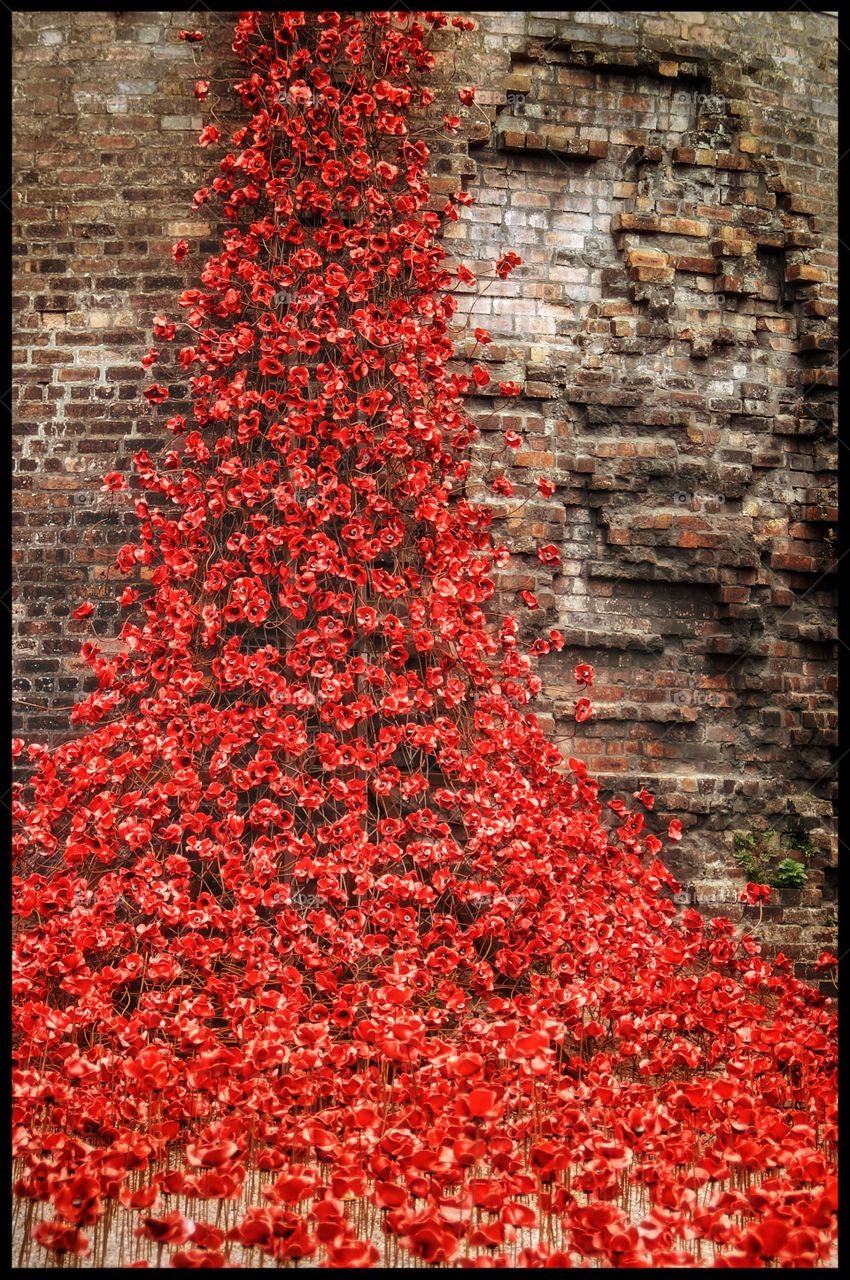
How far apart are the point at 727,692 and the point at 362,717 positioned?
Answer: 1.59 metres

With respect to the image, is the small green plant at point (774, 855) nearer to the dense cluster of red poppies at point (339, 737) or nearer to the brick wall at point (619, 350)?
the brick wall at point (619, 350)

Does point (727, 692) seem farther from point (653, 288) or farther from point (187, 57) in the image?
point (187, 57)

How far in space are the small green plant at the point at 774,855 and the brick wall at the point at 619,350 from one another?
5 cm

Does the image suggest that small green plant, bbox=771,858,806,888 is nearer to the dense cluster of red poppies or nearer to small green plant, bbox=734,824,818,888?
small green plant, bbox=734,824,818,888

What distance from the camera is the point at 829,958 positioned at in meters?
4.13

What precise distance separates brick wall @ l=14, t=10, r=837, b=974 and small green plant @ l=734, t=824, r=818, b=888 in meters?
0.05

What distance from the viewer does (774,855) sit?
4547 millimetres

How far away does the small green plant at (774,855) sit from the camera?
14.8 ft

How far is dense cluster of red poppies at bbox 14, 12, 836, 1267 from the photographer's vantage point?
141 inches

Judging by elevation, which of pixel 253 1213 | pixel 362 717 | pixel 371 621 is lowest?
pixel 253 1213

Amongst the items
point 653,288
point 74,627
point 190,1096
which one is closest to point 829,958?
point 190,1096

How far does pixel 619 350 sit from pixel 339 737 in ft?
6.35

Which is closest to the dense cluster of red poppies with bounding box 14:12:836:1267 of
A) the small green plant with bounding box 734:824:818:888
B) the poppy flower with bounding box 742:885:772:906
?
the poppy flower with bounding box 742:885:772:906

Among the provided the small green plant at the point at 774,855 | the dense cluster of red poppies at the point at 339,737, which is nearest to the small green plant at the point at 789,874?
the small green plant at the point at 774,855
